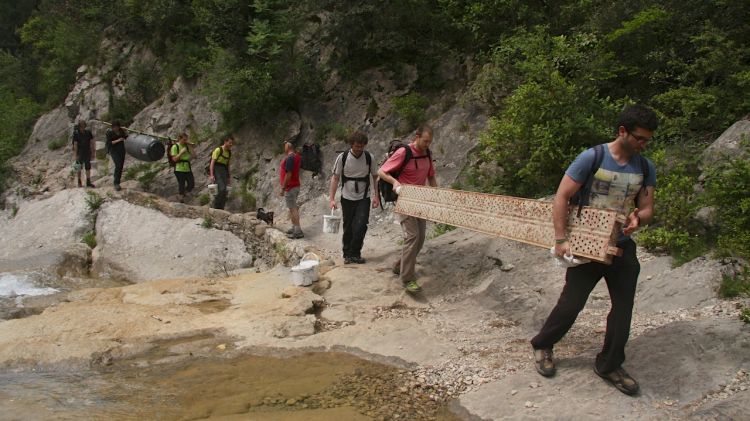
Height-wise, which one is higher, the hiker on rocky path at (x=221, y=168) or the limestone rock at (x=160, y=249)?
the hiker on rocky path at (x=221, y=168)

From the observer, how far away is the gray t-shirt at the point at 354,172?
7.38 metres

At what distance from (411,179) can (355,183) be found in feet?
3.55

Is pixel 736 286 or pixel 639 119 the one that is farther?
pixel 736 286

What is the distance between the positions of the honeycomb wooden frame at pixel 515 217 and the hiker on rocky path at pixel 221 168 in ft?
21.1

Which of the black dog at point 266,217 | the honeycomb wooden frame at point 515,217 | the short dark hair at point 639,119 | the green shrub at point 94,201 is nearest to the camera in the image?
the short dark hair at point 639,119

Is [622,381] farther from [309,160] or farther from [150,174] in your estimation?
[150,174]

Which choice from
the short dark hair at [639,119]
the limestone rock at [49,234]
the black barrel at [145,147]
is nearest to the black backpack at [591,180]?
the short dark hair at [639,119]

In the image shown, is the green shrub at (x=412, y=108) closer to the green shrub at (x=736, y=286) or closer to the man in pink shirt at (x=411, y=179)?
the man in pink shirt at (x=411, y=179)

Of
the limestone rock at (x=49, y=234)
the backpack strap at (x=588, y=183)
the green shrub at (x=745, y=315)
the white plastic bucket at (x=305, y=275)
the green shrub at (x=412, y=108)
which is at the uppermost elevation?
the green shrub at (x=412, y=108)

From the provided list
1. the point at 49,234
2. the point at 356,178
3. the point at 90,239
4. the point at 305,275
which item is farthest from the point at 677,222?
the point at 49,234

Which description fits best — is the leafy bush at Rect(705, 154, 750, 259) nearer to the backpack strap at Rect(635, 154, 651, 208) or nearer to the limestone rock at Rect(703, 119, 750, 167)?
the limestone rock at Rect(703, 119, 750, 167)

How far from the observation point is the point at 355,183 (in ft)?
24.4

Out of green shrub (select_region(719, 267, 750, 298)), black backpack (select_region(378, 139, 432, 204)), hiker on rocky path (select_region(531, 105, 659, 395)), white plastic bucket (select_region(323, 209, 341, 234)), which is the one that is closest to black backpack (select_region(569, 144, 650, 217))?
hiker on rocky path (select_region(531, 105, 659, 395))

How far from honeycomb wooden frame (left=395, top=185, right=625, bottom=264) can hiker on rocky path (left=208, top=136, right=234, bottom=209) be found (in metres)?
6.42
